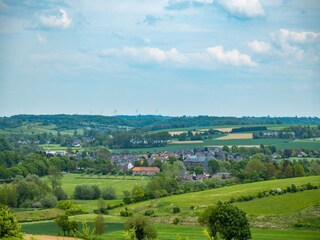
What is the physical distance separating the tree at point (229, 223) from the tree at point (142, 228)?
583cm

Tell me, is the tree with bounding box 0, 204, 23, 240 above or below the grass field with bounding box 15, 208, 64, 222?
above

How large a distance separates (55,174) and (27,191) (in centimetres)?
2193

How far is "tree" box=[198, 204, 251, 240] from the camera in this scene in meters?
63.6

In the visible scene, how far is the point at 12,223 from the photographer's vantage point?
62000 millimetres

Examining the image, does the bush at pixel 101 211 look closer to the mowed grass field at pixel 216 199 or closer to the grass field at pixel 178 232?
the mowed grass field at pixel 216 199

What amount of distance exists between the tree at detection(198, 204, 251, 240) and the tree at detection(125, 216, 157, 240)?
583 centimetres

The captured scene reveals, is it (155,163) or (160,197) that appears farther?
(155,163)

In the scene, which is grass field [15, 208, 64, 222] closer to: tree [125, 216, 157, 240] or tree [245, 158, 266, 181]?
tree [125, 216, 157, 240]

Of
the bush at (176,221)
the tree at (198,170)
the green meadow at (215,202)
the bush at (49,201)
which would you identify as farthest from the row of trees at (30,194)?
the tree at (198,170)

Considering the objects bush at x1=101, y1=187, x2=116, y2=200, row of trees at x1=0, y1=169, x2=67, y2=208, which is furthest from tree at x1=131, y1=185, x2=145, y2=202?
row of trees at x1=0, y1=169, x2=67, y2=208

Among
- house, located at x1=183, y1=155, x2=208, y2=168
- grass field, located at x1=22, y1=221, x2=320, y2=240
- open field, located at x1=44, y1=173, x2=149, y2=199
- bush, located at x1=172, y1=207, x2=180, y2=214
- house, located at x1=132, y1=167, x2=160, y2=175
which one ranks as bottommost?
grass field, located at x1=22, y1=221, x2=320, y2=240

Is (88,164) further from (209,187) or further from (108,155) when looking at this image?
(209,187)

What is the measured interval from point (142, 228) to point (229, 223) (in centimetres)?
926

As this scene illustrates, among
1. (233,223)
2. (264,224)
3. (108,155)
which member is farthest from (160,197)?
(108,155)
